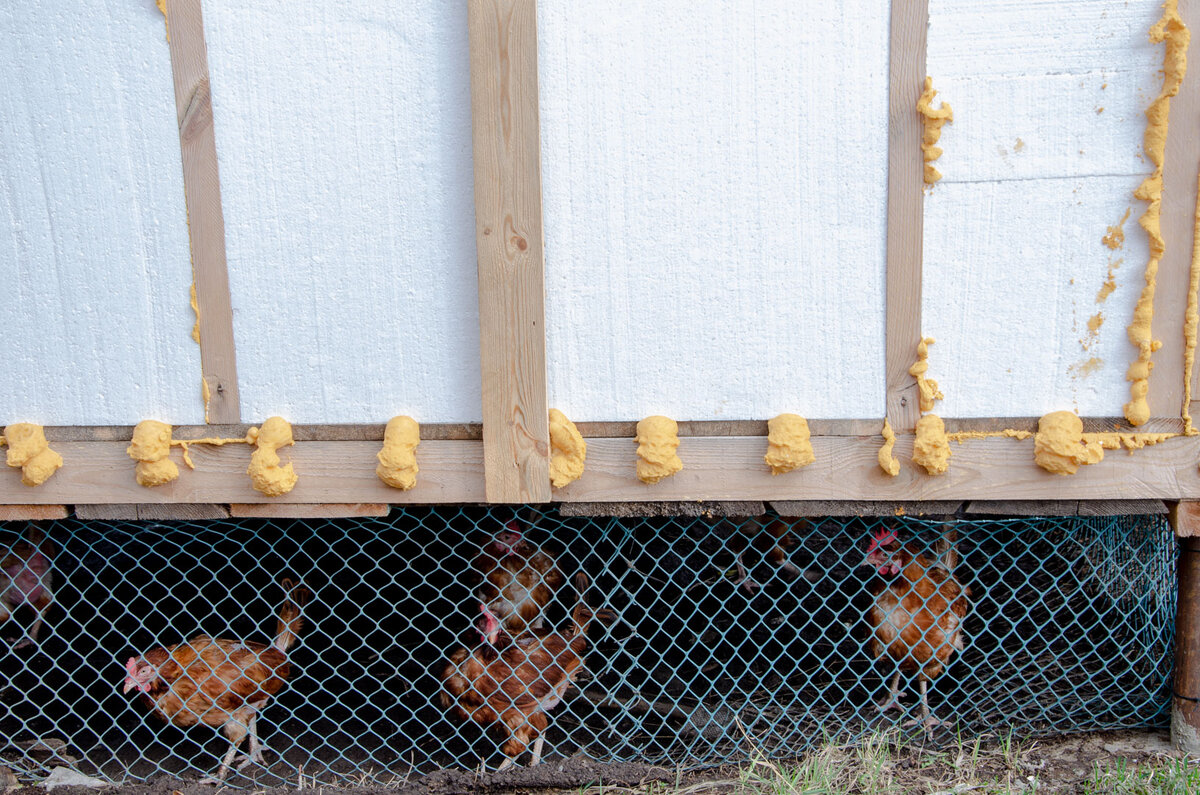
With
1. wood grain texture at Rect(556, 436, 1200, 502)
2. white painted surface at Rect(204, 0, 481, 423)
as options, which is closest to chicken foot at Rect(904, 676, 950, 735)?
wood grain texture at Rect(556, 436, 1200, 502)

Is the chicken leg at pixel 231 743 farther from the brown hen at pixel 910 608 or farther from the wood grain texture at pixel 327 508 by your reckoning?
the brown hen at pixel 910 608

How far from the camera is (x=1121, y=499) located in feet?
6.97

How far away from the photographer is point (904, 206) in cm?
Answer: 194

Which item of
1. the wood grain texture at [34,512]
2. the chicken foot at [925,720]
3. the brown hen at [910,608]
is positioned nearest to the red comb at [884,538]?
the brown hen at [910,608]

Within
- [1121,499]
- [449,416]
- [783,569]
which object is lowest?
[783,569]

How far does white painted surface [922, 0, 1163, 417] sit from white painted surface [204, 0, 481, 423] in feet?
4.33

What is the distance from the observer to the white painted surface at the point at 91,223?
199 centimetres

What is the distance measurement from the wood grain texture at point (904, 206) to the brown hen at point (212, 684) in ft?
7.71

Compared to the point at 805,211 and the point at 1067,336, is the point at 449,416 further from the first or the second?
the point at 1067,336

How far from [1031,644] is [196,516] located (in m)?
3.18

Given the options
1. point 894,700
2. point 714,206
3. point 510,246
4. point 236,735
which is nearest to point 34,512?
point 236,735

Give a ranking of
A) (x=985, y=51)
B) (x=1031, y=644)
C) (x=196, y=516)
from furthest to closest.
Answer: (x=1031, y=644), (x=196, y=516), (x=985, y=51)

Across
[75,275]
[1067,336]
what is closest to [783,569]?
[1067,336]

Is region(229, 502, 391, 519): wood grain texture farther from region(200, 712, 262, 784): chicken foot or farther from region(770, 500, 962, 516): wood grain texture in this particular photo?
region(770, 500, 962, 516): wood grain texture
